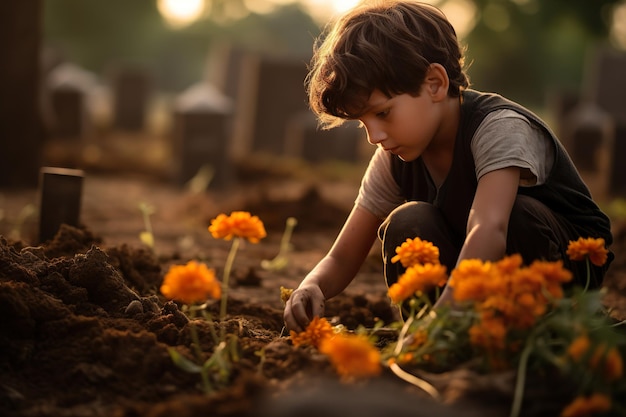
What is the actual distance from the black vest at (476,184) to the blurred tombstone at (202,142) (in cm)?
613

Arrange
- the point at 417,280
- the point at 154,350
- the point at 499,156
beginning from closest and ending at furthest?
the point at 417,280 → the point at 154,350 → the point at 499,156

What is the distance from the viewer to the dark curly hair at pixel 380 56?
267 cm

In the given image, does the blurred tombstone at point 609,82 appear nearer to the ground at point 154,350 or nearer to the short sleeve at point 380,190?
the ground at point 154,350

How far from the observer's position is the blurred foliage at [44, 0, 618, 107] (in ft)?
76.6

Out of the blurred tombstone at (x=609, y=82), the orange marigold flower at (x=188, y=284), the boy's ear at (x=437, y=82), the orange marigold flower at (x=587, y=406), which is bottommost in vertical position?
the orange marigold flower at (x=587, y=406)

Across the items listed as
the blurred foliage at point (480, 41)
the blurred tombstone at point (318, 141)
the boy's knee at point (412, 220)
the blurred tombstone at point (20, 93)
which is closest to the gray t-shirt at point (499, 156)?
the boy's knee at point (412, 220)

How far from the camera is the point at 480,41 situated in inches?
1209

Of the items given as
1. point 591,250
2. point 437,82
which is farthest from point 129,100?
point 591,250

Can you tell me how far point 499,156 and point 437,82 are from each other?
0.38m

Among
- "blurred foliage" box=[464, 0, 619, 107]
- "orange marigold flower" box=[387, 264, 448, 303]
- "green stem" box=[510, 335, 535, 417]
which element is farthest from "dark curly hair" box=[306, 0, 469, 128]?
"blurred foliage" box=[464, 0, 619, 107]

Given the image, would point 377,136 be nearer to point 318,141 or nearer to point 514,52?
point 318,141

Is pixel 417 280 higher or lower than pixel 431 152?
lower

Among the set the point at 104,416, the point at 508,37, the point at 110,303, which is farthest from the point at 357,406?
the point at 508,37

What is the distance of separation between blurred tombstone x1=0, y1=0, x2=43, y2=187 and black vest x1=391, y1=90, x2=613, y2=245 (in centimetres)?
479
